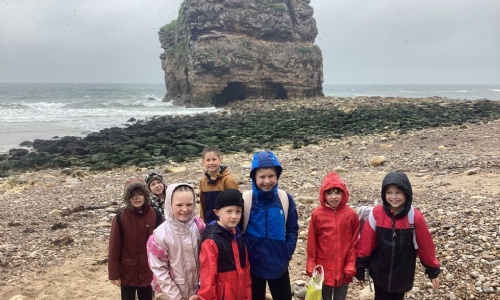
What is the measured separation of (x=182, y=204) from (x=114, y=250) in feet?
3.74

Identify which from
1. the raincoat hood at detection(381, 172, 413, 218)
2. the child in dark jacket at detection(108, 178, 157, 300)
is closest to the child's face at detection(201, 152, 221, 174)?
the child in dark jacket at detection(108, 178, 157, 300)

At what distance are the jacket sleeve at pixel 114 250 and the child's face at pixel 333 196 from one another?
220 centimetres

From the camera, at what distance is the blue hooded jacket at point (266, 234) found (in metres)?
3.77

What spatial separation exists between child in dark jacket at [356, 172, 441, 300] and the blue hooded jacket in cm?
77

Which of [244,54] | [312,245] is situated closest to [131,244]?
[312,245]

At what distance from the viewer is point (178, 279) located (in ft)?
11.9

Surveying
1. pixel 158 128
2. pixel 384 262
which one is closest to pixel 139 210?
pixel 384 262

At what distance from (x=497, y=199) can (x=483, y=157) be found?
17.4 feet

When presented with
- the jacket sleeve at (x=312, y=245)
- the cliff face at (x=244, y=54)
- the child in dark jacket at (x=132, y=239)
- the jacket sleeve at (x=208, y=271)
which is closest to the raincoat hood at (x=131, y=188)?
the child in dark jacket at (x=132, y=239)

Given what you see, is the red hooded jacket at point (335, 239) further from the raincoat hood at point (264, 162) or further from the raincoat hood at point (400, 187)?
the raincoat hood at point (264, 162)

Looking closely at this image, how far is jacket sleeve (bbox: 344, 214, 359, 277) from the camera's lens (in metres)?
3.84

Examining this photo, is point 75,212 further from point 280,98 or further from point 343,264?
point 280,98

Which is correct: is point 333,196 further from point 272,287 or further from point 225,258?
point 225,258

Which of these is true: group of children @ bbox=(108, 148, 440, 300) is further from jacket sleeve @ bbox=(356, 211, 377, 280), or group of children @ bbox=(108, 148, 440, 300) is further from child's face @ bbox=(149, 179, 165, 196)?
child's face @ bbox=(149, 179, 165, 196)
